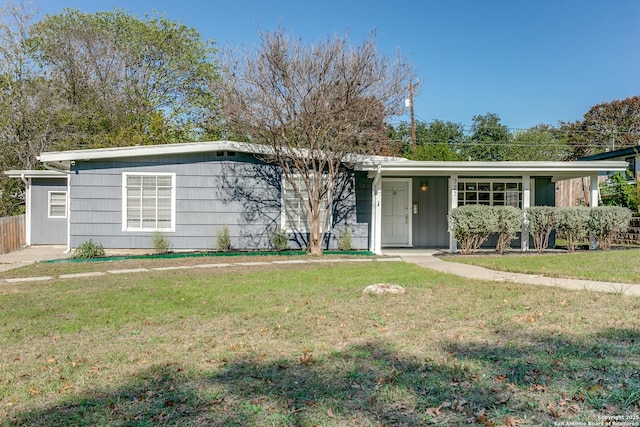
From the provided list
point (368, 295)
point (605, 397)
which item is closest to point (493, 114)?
point (368, 295)

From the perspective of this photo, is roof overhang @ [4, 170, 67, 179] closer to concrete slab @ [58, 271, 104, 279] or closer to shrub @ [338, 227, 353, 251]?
concrete slab @ [58, 271, 104, 279]

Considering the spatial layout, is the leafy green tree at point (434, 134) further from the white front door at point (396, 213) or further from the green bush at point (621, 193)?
the white front door at point (396, 213)

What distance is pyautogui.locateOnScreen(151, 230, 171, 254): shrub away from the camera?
11.1 m

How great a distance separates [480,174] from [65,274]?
1026cm

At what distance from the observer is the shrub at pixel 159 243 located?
11.1 metres

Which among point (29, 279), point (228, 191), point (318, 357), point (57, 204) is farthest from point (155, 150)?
point (318, 357)

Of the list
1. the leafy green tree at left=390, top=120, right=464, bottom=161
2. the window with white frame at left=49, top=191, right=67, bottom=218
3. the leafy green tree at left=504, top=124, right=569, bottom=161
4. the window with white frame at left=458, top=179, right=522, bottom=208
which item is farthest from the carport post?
the leafy green tree at left=504, top=124, right=569, bottom=161

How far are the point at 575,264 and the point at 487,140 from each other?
28422mm

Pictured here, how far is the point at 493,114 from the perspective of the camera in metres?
34.6

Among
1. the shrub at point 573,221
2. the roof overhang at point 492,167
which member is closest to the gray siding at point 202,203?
the roof overhang at point 492,167

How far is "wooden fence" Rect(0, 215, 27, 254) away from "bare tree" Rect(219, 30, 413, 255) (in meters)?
7.07

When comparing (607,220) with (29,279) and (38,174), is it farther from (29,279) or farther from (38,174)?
(38,174)

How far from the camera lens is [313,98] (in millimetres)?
10250

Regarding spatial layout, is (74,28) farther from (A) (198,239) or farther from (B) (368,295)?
(B) (368,295)
